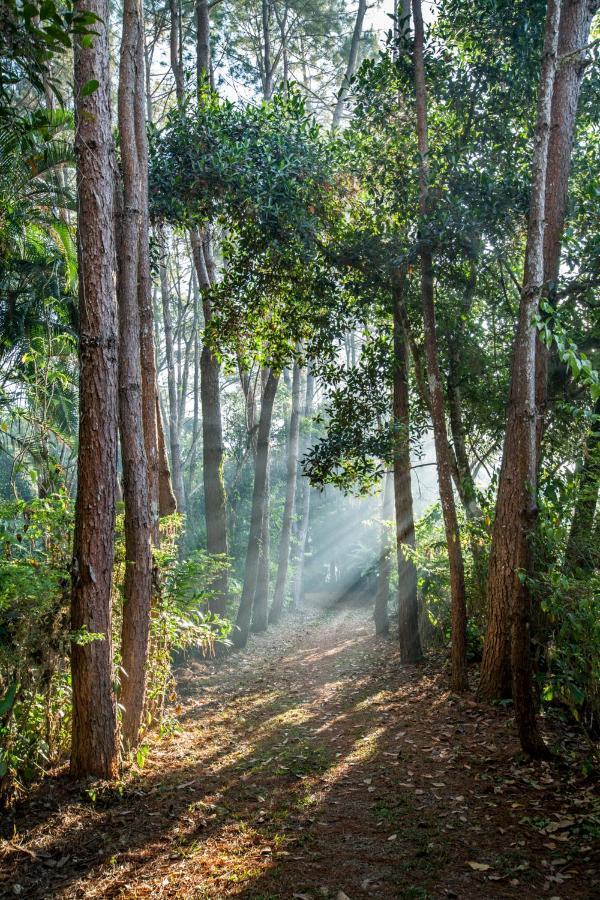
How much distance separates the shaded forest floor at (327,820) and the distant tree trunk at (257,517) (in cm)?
665

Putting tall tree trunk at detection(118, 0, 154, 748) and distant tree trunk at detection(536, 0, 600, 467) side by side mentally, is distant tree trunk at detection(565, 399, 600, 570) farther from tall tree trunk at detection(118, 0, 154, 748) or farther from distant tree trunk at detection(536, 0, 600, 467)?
tall tree trunk at detection(118, 0, 154, 748)

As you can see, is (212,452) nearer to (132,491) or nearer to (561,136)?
(132,491)

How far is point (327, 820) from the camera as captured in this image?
448 centimetres

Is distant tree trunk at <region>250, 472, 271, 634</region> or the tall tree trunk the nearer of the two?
the tall tree trunk

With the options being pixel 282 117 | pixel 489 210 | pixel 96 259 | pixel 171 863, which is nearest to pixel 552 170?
Result: pixel 489 210

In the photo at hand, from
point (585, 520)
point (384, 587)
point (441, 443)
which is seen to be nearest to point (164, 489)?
point (441, 443)

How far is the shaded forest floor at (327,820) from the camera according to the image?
3.56m

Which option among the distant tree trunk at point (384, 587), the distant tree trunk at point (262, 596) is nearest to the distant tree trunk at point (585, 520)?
Answer: the distant tree trunk at point (384, 587)

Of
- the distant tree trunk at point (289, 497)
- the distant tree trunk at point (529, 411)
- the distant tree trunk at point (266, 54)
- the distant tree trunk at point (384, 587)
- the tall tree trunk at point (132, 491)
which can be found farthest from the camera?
the distant tree trunk at point (289, 497)

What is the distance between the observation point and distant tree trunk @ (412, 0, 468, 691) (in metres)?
7.29

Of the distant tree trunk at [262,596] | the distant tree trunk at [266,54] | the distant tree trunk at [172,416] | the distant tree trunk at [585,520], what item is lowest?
the distant tree trunk at [262,596]

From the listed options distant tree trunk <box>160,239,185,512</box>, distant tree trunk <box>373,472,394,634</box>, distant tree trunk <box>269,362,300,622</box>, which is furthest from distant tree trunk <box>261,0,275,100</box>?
distant tree trunk <box>373,472,394,634</box>

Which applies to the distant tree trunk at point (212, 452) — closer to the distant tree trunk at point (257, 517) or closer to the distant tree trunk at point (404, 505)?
the distant tree trunk at point (257, 517)

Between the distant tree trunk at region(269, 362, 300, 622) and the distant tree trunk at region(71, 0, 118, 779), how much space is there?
1255cm
